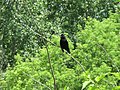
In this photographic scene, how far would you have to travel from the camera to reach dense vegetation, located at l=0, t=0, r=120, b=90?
14.2m

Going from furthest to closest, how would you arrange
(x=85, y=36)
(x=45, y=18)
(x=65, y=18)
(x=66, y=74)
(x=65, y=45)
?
(x=65, y=18)
(x=45, y=18)
(x=85, y=36)
(x=66, y=74)
(x=65, y=45)

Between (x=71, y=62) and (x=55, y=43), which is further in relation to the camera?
(x=71, y=62)

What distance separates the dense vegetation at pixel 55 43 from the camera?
14186 mm

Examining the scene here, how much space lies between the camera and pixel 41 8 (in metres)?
18.6

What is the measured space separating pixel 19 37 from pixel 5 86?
390 centimetres

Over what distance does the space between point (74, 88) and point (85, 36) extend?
2746mm

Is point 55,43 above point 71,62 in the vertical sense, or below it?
above

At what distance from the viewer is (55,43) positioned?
1572 centimetres

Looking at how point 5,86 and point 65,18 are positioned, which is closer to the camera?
point 5,86

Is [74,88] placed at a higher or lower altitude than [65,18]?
lower

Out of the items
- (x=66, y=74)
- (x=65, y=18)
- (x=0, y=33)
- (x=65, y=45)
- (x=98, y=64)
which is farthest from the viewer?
(x=65, y=18)

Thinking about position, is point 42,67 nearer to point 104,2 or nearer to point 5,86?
point 5,86

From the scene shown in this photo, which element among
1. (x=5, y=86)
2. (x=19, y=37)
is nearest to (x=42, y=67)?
(x=5, y=86)

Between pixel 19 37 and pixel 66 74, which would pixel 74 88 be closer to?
pixel 66 74
